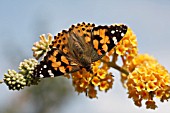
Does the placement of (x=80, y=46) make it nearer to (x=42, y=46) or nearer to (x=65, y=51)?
(x=65, y=51)

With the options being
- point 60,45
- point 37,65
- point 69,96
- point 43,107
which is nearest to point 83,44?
point 60,45

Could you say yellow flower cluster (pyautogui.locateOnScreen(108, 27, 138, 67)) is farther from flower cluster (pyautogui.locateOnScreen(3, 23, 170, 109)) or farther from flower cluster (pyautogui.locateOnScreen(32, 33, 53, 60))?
flower cluster (pyautogui.locateOnScreen(32, 33, 53, 60))

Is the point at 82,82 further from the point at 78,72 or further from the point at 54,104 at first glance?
the point at 54,104

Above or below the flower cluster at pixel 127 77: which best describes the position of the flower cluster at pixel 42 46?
above

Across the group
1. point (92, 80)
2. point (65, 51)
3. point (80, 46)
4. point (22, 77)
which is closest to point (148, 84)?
point (92, 80)

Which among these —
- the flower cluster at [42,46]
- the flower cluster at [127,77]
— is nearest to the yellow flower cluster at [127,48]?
the flower cluster at [127,77]

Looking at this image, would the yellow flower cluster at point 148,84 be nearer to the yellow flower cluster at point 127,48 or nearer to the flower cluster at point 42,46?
the yellow flower cluster at point 127,48

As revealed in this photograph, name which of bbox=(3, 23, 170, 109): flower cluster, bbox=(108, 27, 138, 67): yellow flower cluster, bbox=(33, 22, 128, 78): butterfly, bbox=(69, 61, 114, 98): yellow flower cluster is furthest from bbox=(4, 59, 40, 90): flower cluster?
bbox=(108, 27, 138, 67): yellow flower cluster

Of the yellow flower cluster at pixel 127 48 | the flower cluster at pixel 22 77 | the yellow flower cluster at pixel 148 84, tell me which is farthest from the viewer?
the yellow flower cluster at pixel 127 48
